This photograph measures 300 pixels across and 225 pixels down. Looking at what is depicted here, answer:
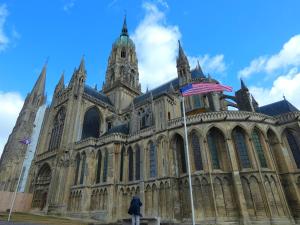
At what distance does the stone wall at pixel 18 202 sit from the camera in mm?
30094

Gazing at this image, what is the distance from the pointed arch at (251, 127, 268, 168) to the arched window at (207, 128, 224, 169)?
3.26 metres

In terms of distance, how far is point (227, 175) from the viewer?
19172 mm

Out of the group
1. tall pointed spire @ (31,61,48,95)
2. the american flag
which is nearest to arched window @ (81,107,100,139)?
the american flag

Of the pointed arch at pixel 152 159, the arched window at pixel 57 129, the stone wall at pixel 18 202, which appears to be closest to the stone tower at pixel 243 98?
the pointed arch at pixel 152 159

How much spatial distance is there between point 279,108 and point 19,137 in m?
58.7

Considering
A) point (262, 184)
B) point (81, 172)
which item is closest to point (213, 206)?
point (262, 184)

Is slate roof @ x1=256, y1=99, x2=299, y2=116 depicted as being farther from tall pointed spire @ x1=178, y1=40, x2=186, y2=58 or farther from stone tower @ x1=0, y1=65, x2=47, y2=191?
stone tower @ x1=0, y1=65, x2=47, y2=191

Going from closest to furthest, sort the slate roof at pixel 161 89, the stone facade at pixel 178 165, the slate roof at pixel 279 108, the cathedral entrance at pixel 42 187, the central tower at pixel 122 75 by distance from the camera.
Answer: the stone facade at pixel 178 165, the slate roof at pixel 279 108, the cathedral entrance at pixel 42 187, the slate roof at pixel 161 89, the central tower at pixel 122 75

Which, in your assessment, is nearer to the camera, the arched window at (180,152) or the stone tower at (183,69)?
the arched window at (180,152)

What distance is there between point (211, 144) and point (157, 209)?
8298 millimetres

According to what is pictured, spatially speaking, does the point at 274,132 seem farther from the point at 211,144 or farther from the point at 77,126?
the point at 77,126

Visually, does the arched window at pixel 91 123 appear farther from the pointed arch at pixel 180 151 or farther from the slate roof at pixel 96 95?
the pointed arch at pixel 180 151

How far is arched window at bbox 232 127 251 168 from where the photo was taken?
65.4 feet

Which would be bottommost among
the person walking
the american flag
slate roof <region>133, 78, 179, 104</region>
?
the person walking
